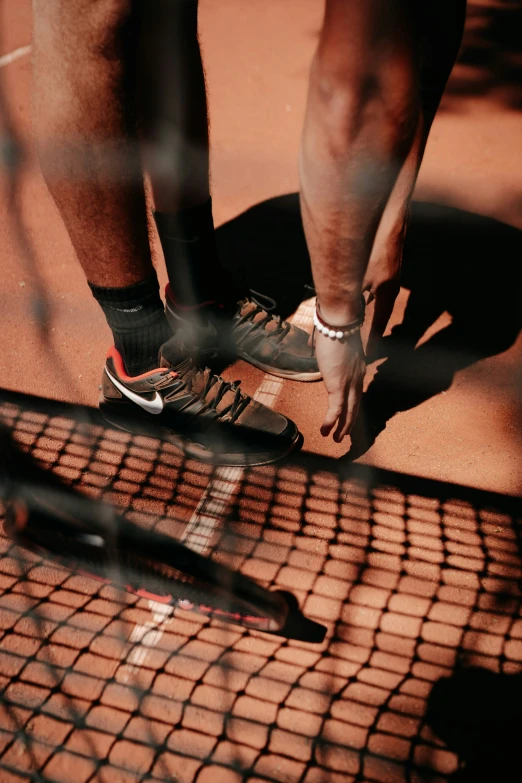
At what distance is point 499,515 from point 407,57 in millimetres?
1479

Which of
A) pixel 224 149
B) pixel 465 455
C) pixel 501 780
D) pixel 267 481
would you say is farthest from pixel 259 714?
pixel 224 149

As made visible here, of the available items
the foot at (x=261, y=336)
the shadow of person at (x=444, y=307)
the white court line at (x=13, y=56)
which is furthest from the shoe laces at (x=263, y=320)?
the white court line at (x=13, y=56)

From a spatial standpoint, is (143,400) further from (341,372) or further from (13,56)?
(13,56)

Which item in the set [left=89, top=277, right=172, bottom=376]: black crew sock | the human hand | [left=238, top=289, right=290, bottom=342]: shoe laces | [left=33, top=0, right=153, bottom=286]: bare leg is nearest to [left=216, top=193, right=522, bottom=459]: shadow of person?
[left=238, top=289, right=290, bottom=342]: shoe laces

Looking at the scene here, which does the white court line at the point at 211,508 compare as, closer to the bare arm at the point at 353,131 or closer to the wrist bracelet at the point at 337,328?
the wrist bracelet at the point at 337,328

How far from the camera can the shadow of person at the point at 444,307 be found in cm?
252

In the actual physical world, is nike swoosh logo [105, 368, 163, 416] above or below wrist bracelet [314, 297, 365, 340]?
below

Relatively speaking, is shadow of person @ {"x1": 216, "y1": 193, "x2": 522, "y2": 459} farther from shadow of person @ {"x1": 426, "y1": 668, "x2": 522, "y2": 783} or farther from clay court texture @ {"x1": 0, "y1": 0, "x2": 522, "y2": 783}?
shadow of person @ {"x1": 426, "y1": 668, "x2": 522, "y2": 783}

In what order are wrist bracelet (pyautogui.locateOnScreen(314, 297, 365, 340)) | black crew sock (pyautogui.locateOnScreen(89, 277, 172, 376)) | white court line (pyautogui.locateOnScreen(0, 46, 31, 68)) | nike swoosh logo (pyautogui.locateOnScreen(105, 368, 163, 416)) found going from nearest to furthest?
wrist bracelet (pyautogui.locateOnScreen(314, 297, 365, 340)) → black crew sock (pyautogui.locateOnScreen(89, 277, 172, 376)) → nike swoosh logo (pyautogui.locateOnScreen(105, 368, 163, 416)) → white court line (pyautogui.locateOnScreen(0, 46, 31, 68))

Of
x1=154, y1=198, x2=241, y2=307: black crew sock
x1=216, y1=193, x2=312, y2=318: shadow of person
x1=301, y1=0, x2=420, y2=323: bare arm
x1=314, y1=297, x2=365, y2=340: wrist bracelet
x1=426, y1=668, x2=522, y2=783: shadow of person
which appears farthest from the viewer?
x1=216, y1=193, x2=312, y2=318: shadow of person

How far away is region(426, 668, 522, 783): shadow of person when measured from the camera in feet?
5.17

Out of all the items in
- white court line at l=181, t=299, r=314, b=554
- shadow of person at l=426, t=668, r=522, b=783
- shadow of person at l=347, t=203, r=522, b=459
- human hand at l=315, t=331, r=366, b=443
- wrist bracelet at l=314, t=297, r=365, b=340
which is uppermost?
wrist bracelet at l=314, t=297, r=365, b=340

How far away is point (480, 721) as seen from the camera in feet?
5.42

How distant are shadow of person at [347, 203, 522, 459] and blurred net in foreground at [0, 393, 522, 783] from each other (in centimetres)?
38
